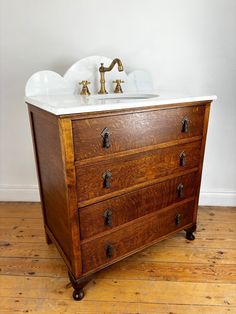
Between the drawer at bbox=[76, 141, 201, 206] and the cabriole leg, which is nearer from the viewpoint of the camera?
the drawer at bbox=[76, 141, 201, 206]

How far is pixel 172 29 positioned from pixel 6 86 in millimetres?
1161

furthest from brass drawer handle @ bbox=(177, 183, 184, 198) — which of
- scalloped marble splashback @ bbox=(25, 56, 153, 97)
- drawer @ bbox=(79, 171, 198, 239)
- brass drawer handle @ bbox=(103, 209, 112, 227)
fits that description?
scalloped marble splashback @ bbox=(25, 56, 153, 97)

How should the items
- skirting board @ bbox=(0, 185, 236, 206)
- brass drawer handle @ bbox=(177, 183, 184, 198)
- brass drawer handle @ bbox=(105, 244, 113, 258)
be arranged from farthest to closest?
skirting board @ bbox=(0, 185, 236, 206), brass drawer handle @ bbox=(177, 183, 184, 198), brass drawer handle @ bbox=(105, 244, 113, 258)

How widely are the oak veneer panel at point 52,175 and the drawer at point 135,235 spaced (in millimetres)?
112

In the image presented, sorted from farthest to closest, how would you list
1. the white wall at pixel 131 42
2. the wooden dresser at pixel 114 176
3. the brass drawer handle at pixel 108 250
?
the white wall at pixel 131 42 → the brass drawer handle at pixel 108 250 → the wooden dresser at pixel 114 176

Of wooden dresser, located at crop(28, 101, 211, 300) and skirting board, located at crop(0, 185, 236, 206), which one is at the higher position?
wooden dresser, located at crop(28, 101, 211, 300)

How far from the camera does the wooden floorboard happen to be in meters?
1.16

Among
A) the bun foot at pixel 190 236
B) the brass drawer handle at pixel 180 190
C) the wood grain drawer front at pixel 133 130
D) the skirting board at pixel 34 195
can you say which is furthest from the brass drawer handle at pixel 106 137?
the skirting board at pixel 34 195

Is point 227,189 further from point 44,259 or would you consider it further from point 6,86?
point 6,86

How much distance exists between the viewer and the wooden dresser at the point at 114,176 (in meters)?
1.01

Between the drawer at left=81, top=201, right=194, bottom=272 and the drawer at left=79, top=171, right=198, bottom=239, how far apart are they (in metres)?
0.05

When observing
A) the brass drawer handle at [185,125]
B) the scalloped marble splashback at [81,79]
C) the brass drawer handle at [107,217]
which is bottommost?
the brass drawer handle at [107,217]

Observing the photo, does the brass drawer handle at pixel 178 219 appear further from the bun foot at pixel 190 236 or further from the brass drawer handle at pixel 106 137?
the brass drawer handle at pixel 106 137

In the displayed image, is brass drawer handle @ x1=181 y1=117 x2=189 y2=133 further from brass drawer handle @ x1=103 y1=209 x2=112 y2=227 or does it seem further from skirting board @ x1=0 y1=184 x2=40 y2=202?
skirting board @ x1=0 y1=184 x2=40 y2=202
